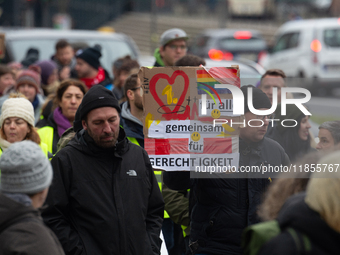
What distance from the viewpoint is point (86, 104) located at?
3.89 meters

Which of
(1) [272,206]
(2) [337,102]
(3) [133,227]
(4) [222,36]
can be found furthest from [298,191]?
(4) [222,36]

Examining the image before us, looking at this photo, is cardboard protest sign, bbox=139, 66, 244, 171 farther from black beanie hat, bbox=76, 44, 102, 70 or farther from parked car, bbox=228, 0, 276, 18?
parked car, bbox=228, 0, 276, 18

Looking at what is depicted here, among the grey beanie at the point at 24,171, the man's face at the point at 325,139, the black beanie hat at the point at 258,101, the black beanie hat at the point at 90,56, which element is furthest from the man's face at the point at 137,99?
the black beanie hat at the point at 90,56

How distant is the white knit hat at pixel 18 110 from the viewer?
4875 mm

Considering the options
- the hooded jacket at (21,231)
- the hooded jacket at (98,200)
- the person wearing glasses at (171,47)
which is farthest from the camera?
the person wearing glasses at (171,47)

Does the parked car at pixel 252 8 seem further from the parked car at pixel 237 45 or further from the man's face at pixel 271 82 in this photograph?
the man's face at pixel 271 82

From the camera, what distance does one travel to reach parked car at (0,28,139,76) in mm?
10797

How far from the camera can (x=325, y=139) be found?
14.2 ft

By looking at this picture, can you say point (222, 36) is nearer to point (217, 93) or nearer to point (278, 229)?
point (217, 93)

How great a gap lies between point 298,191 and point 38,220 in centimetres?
118

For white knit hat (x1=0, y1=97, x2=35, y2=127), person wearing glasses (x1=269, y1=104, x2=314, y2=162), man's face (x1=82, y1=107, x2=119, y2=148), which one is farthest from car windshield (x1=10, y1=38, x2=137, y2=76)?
man's face (x1=82, y1=107, x2=119, y2=148)

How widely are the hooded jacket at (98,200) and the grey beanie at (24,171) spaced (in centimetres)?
84

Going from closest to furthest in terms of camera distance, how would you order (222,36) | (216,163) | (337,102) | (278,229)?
(278,229)
(216,163)
(337,102)
(222,36)

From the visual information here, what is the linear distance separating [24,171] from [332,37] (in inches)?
636
